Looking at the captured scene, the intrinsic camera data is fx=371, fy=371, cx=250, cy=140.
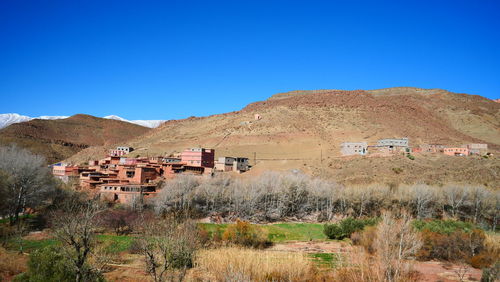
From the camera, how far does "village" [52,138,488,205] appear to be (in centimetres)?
4519

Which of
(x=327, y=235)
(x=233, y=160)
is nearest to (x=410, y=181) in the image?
(x=327, y=235)

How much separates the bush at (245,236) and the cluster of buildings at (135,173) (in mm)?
16054

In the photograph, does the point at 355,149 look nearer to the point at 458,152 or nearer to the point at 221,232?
the point at 458,152

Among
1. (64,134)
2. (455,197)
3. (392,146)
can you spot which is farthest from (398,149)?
(64,134)

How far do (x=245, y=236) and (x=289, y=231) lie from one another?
10932 millimetres

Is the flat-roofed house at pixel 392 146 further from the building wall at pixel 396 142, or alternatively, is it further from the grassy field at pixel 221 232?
the grassy field at pixel 221 232

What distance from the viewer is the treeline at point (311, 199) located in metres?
43.8

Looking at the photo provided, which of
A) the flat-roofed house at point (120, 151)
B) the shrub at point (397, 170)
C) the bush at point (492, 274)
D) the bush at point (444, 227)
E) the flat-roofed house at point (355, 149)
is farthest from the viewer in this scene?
the flat-roofed house at point (120, 151)

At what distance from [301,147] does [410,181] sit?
98.8 ft

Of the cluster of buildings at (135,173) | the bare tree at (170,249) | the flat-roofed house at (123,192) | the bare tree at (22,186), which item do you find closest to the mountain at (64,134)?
the cluster of buildings at (135,173)

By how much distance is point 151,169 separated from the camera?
167 feet

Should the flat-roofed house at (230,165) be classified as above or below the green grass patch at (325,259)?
above

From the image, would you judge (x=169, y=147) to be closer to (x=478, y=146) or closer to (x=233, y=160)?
(x=233, y=160)

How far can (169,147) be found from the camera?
8794 centimetres
